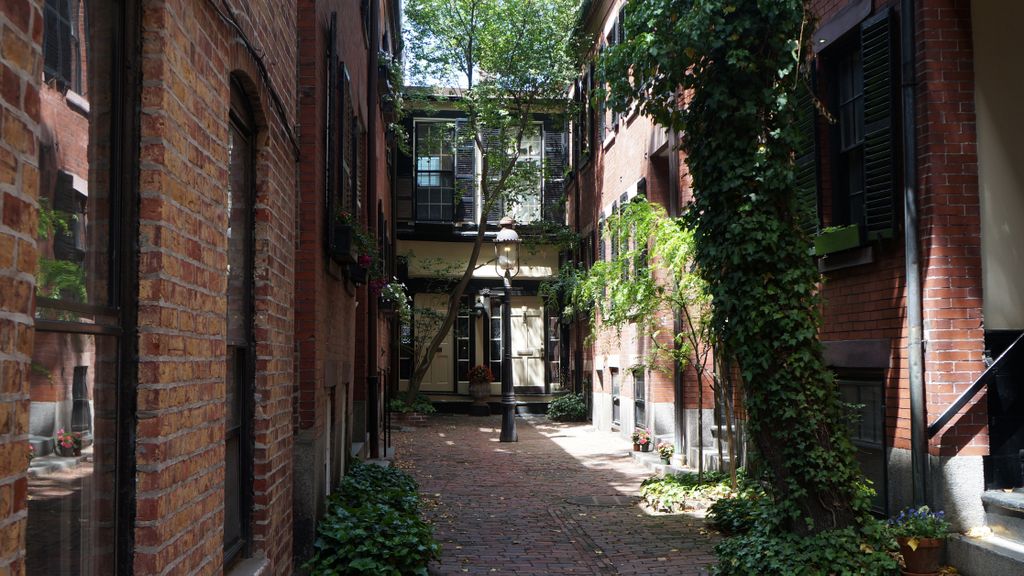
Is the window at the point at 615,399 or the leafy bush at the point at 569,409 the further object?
the leafy bush at the point at 569,409

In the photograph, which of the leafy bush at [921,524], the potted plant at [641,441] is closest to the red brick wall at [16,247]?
the leafy bush at [921,524]

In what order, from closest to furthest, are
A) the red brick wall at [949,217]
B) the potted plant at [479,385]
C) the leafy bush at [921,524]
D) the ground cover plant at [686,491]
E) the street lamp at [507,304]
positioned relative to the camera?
1. the leafy bush at [921,524]
2. the red brick wall at [949,217]
3. the ground cover plant at [686,491]
4. the street lamp at [507,304]
5. the potted plant at [479,385]

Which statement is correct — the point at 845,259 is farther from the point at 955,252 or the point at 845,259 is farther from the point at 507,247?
the point at 507,247

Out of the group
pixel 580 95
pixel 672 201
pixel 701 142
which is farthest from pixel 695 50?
pixel 580 95

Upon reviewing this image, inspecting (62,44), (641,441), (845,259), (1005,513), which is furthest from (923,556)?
(641,441)

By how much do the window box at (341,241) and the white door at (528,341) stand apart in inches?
810

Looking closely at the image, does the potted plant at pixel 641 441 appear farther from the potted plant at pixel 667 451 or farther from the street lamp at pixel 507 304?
the street lamp at pixel 507 304

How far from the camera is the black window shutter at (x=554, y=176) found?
2780 centimetres

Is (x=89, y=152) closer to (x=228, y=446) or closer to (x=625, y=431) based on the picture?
(x=228, y=446)

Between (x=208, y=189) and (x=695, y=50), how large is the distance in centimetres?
482

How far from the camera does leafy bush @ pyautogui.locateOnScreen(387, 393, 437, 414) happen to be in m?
24.2

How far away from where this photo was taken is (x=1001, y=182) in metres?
7.18

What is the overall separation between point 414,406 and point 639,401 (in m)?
8.81

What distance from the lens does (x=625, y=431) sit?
62.6 ft
